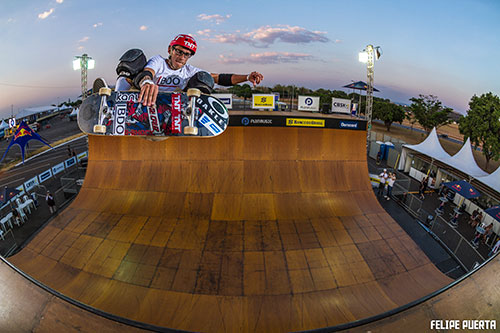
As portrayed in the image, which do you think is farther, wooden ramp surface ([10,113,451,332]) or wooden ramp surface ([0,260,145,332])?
wooden ramp surface ([10,113,451,332])

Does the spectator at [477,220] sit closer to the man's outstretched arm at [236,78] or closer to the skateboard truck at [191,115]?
the man's outstretched arm at [236,78]

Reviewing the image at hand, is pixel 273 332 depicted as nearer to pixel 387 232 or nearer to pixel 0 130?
pixel 387 232

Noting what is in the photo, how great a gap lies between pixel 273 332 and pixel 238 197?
5.21m

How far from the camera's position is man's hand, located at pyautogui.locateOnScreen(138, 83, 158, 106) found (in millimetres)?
4000

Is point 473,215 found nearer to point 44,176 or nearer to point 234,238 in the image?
point 234,238

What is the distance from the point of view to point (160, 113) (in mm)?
4344

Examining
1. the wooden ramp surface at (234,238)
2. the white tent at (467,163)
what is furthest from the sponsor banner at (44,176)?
the white tent at (467,163)

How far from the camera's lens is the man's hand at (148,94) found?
4.00 metres

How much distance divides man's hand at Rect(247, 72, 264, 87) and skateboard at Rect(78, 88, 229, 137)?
4.75ft

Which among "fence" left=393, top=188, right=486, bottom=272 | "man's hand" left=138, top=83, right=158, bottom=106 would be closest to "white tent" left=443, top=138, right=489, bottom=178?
"fence" left=393, top=188, right=486, bottom=272

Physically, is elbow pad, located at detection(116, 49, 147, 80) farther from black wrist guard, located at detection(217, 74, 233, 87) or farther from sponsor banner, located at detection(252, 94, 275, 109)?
sponsor banner, located at detection(252, 94, 275, 109)

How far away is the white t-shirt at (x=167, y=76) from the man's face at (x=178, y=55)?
114 millimetres

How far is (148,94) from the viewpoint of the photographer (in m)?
4.02

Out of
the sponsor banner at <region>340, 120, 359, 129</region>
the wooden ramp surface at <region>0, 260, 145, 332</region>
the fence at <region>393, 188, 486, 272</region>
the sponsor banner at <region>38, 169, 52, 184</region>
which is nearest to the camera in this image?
the wooden ramp surface at <region>0, 260, 145, 332</region>
